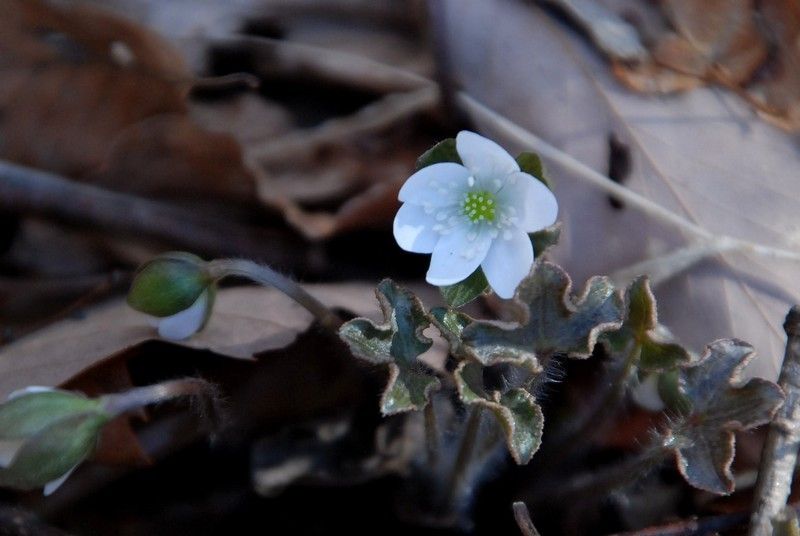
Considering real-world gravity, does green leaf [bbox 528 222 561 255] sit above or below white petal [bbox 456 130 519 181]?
below

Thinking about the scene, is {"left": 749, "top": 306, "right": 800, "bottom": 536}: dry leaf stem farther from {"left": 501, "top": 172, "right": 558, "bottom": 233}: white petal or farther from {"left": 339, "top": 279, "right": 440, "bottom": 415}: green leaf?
{"left": 339, "top": 279, "right": 440, "bottom": 415}: green leaf

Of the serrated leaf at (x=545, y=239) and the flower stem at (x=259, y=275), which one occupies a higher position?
the serrated leaf at (x=545, y=239)

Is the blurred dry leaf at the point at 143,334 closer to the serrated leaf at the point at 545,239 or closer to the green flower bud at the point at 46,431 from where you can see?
the green flower bud at the point at 46,431

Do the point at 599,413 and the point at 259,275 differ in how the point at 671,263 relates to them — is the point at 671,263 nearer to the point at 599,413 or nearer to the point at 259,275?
the point at 599,413

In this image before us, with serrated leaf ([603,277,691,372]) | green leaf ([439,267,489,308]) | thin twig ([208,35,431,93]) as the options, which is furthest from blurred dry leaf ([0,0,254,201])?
serrated leaf ([603,277,691,372])

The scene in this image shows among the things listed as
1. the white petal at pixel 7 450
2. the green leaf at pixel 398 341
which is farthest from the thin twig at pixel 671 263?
the white petal at pixel 7 450

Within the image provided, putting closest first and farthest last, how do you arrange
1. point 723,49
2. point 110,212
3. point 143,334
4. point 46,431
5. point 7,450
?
point 46,431 → point 7,450 → point 143,334 → point 110,212 → point 723,49

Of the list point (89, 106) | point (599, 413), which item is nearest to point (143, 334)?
point (89, 106)
